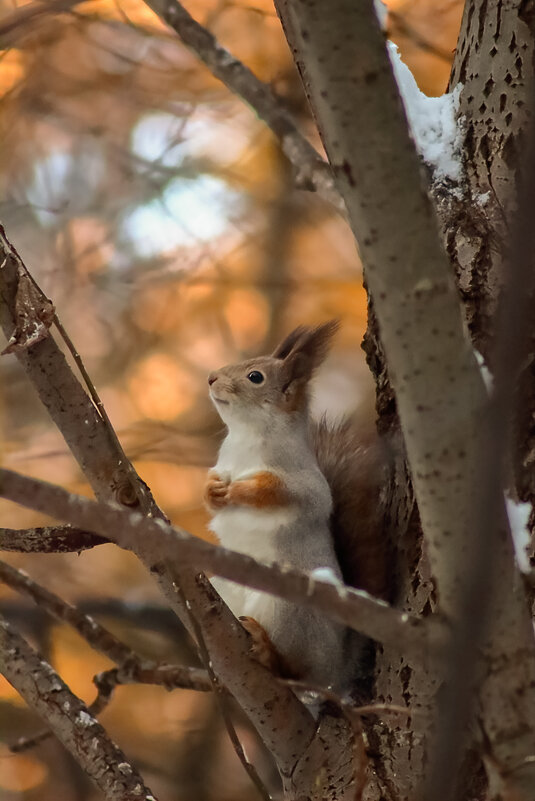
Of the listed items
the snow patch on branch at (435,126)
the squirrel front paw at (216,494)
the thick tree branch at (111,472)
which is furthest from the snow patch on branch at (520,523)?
the squirrel front paw at (216,494)

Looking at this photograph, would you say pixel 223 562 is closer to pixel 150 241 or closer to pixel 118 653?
pixel 118 653

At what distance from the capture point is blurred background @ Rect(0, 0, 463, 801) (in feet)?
7.45

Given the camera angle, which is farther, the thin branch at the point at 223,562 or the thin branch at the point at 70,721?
the thin branch at the point at 70,721

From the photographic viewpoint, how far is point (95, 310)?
2.35 meters

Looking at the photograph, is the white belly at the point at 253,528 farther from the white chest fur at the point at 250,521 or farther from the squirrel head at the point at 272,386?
the squirrel head at the point at 272,386

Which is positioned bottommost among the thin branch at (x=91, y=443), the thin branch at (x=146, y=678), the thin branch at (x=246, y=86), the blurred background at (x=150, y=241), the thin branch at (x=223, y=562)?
the thin branch at (x=223, y=562)

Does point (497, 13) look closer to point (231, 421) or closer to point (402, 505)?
point (402, 505)

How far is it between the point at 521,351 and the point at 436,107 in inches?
34.2

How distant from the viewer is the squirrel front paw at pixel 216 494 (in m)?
1.36

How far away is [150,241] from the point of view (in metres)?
2.38

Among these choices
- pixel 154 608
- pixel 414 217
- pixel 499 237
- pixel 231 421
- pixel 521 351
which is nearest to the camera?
pixel 521 351

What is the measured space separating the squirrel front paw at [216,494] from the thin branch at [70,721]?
1.19 ft

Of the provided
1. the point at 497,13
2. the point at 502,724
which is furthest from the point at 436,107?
the point at 502,724

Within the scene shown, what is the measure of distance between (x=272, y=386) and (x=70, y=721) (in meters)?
0.65
